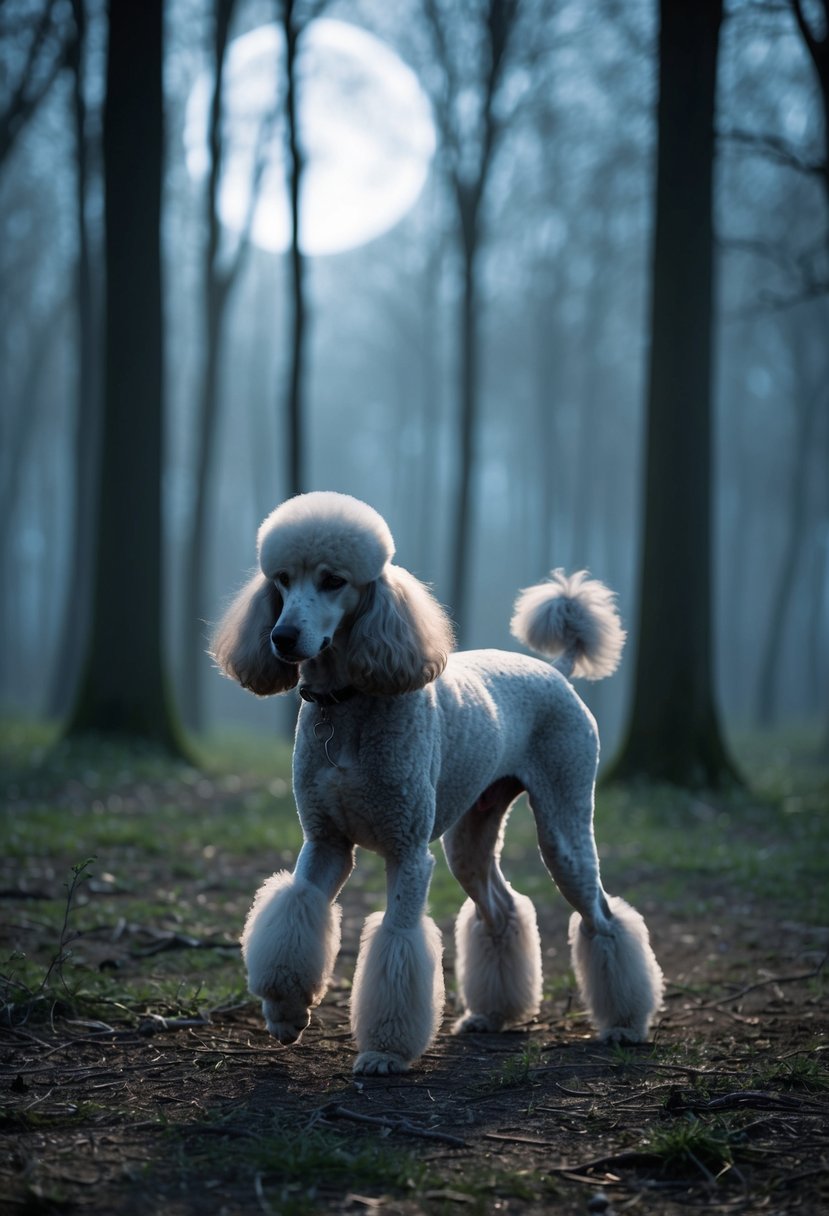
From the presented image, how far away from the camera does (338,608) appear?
3.58 meters

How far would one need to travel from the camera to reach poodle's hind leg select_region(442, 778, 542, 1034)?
4.41 meters

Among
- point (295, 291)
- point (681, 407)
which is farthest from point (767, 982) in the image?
point (295, 291)

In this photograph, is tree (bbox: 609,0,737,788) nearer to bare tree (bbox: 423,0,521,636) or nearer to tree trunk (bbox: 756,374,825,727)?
bare tree (bbox: 423,0,521,636)

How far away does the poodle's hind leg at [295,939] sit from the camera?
12.0 feet

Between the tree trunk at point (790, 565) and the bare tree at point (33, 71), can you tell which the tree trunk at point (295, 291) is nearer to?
the bare tree at point (33, 71)

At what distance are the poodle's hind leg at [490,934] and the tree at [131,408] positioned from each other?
263 inches

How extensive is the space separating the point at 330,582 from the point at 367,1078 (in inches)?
59.8

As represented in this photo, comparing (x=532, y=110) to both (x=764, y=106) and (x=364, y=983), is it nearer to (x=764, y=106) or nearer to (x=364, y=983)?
(x=764, y=106)

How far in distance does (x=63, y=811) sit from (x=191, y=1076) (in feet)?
16.0

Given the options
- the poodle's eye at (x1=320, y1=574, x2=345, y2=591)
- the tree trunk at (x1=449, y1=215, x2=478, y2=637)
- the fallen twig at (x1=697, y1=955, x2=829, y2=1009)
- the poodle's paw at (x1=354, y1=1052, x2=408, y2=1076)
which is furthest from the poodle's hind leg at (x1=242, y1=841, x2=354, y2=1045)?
the tree trunk at (x1=449, y1=215, x2=478, y2=637)

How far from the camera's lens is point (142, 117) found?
10734 mm

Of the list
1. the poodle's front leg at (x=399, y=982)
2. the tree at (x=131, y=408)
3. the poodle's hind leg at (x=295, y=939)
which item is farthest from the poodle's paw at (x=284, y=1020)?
the tree at (x=131, y=408)

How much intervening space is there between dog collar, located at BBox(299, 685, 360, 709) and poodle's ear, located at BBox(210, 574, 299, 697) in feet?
0.24

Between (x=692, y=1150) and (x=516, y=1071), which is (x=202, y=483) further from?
(x=692, y=1150)
